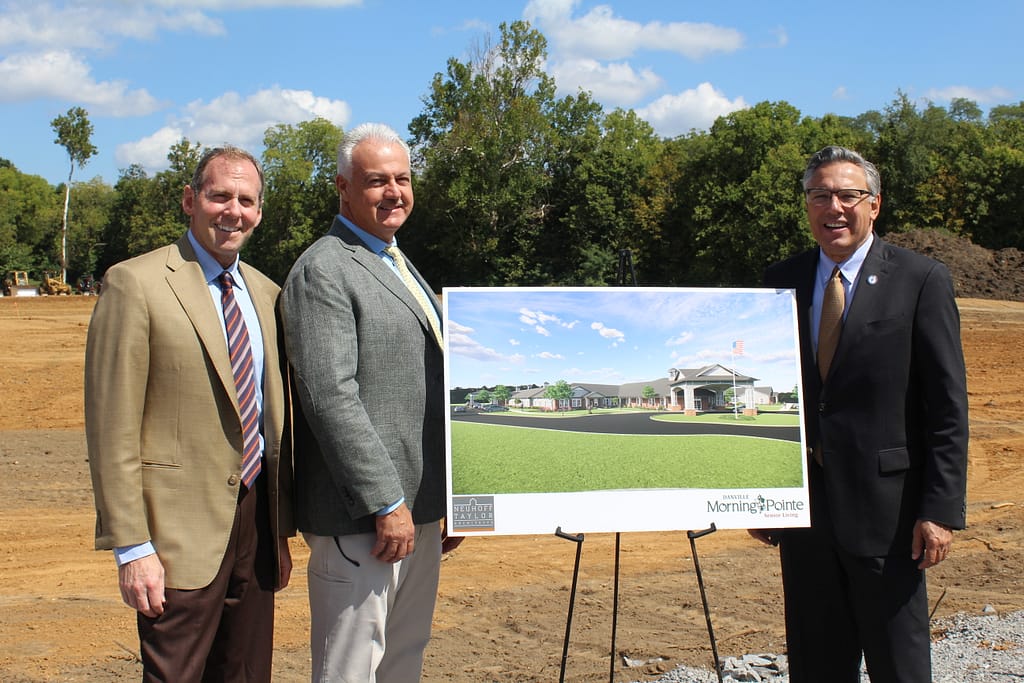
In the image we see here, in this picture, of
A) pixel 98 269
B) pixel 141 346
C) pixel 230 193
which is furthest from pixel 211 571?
pixel 98 269

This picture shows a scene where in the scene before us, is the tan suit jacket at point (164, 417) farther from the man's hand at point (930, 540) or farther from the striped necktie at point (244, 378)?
the man's hand at point (930, 540)

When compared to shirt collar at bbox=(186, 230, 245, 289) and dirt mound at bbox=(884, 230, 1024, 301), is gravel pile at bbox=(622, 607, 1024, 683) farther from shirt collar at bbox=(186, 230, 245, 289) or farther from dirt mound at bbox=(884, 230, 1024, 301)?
dirt mound at bbox=(884, 230, 1024, 301)

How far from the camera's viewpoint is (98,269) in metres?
85.3

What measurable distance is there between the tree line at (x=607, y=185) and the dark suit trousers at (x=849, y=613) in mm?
36629

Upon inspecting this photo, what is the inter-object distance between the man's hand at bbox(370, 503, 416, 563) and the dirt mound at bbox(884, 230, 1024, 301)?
106 feet

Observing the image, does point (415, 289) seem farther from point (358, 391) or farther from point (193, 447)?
point (193, 447)

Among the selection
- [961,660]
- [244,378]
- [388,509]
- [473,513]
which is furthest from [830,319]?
[961,660]

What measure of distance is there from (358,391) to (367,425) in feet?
0.55

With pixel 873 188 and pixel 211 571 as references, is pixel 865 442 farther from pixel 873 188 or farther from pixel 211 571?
pixel 211 571

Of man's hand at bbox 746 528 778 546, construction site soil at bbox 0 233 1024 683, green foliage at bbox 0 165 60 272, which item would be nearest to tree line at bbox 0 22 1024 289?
green foliage at bbox 0 165 60 272

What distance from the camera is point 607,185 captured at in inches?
2156

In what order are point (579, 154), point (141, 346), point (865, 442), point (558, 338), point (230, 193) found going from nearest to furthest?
point (141, 346) → point (230, 193) → point (865, 442) → point (558, 338) → point (579, 154)

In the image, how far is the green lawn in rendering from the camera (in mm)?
3953

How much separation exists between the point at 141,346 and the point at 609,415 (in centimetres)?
207
